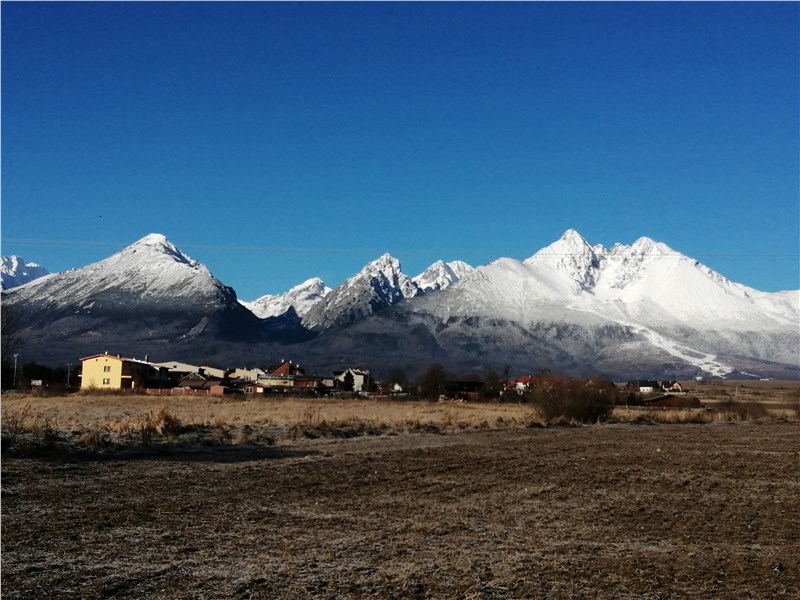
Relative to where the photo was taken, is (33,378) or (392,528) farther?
(33,378)

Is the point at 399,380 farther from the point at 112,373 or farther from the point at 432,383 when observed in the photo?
the point at 112,373

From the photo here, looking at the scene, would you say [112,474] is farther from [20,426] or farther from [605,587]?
[605,587]

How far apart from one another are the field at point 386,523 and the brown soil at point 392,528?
0.04m

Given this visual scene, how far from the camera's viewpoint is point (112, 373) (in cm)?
10275

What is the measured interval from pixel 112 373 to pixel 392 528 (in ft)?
318

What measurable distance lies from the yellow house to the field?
264ft

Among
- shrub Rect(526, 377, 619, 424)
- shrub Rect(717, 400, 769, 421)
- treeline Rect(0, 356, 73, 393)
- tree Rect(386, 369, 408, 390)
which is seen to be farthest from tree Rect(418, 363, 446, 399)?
shrub Rect(526, 377, 619, 424)

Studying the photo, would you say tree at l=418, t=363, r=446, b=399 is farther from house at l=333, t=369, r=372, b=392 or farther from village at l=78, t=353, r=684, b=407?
house at l=333, t=369, r=372, b=392

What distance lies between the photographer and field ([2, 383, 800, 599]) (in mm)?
9078

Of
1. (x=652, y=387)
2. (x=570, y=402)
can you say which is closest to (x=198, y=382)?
(x=570, y=402)

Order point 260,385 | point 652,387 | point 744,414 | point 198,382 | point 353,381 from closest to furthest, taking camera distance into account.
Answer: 1. point 744,414
2. point 260,385
3. point 198,382
4. point 353,381
5. point 652,387

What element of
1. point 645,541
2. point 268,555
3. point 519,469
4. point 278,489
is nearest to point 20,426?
point 278,489

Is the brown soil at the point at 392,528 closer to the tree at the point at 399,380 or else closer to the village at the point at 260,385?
the village at the point at 260,385

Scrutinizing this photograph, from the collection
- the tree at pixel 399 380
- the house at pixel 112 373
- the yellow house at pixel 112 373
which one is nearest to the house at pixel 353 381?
the tree at pixel 399 380
